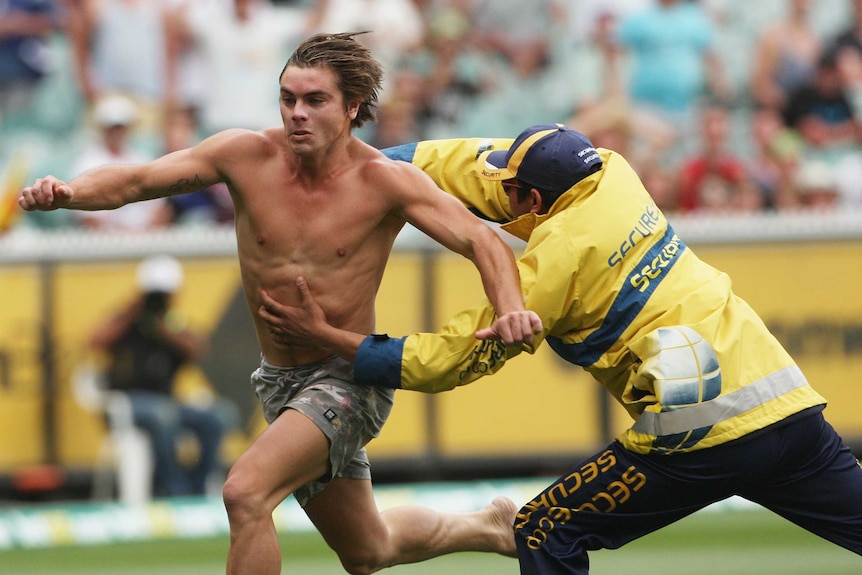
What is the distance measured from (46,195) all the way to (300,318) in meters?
1.06

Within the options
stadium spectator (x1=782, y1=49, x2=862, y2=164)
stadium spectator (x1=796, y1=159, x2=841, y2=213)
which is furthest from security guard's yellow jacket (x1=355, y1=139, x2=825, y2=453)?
stadium spectator (x1=782, y1=49, x2=862, y2=164)

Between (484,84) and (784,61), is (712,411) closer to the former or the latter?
(484,84)

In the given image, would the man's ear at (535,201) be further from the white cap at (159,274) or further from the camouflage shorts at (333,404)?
the white cap at (159,274)

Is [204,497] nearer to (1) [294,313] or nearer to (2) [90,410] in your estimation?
(2) [90,410]

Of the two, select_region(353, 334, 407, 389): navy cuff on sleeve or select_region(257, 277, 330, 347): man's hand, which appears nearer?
select_region(353, 334, 407, 389): navy cuff on sleeve

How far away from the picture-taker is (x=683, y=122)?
13.0 meters

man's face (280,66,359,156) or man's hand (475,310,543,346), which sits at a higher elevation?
man's face (280,66,359,156)

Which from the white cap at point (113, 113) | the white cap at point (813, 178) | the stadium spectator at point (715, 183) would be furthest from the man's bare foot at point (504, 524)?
the white cap at point (813, 178)

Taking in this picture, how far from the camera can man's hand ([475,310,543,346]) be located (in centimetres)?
527

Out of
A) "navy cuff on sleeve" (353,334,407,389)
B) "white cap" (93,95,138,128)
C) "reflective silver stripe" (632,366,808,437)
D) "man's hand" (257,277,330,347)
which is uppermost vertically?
"white cap" (93,95,138,128)

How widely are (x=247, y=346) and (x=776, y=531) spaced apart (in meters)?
3.88

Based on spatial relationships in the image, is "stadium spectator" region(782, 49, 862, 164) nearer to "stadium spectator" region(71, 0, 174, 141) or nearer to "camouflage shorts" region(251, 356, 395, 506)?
"stadium spectator" region(71, 0, 174, 141)

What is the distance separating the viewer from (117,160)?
11.3 m

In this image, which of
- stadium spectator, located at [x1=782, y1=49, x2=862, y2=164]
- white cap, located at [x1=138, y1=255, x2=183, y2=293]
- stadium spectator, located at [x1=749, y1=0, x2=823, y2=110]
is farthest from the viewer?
stadium spectator, located at [x1=749, y1=0, x2=823, y2=110]
